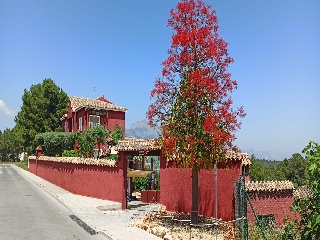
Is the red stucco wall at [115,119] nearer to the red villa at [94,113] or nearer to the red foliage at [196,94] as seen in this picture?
the red villa at [94,113]

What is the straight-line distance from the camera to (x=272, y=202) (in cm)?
1591

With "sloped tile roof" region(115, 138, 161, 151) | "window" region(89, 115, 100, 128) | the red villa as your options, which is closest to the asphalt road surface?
"sloped tile roof" region(115, 138, 161, 151)

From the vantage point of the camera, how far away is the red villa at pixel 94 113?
130ft

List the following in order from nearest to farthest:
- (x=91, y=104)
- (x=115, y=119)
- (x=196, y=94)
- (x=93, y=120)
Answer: (x=196, y=94) < (x=93, y=120) < (x=91, y=104) < (x=115, y=119)

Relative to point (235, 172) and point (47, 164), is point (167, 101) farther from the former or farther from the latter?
point (47, 164)

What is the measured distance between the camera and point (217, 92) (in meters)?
13.6

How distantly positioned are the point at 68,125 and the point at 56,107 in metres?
10.3

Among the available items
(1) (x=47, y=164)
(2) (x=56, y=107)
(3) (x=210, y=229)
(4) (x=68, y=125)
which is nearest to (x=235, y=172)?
(3) (x=210, y=229)

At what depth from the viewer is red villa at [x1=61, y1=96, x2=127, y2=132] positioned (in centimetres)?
3956

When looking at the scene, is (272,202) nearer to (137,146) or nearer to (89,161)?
(137,146)

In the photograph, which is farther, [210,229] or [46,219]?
[46,219]

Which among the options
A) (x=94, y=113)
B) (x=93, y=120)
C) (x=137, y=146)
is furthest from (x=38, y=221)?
(x=94, y=113)

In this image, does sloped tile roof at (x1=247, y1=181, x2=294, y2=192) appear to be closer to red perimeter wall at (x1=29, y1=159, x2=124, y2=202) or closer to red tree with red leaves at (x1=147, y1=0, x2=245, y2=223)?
red tree with red leaves at (x1=147, y1=0, x2=245, y2=223)

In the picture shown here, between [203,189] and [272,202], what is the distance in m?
3.30
